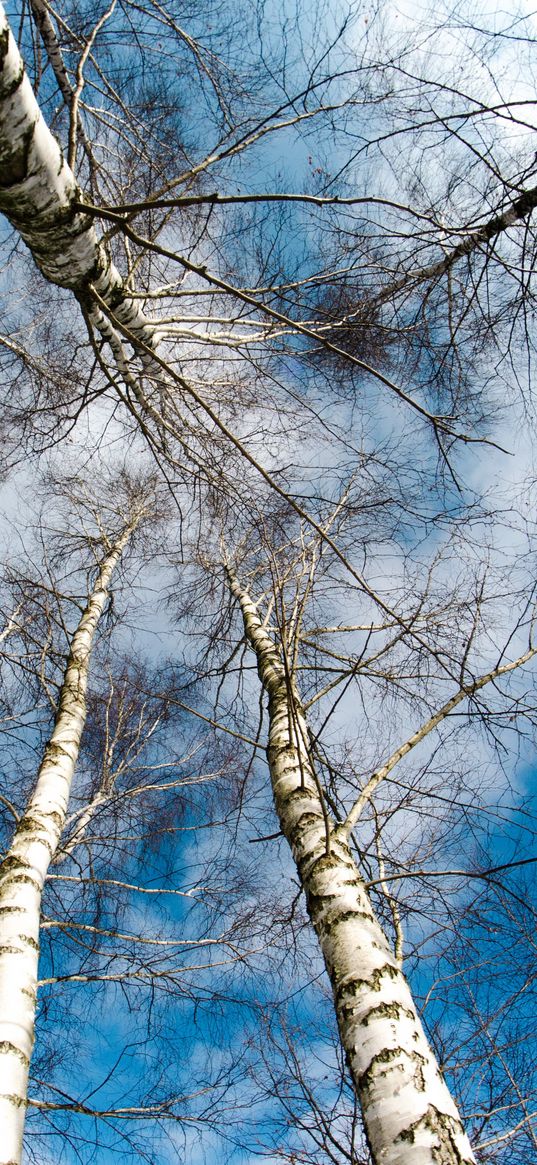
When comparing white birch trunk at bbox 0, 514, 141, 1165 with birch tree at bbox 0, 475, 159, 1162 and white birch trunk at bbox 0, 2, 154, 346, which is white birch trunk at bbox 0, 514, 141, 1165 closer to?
birch tree at bbox 0, 475, 159, 1162

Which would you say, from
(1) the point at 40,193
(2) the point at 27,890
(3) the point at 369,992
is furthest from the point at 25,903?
(1) the point at 40,193

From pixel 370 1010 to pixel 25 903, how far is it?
65.5 inches

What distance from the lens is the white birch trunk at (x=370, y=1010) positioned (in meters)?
1.64

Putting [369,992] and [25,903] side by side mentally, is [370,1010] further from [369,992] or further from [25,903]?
[25,903]

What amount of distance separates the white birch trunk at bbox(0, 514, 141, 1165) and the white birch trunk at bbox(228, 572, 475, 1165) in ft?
3.77

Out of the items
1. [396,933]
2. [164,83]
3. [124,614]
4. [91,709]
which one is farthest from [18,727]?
[164,83]

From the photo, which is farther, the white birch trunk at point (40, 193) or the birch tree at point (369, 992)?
the white birch trunk at point (40, 193)

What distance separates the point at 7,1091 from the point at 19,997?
33 centimetres

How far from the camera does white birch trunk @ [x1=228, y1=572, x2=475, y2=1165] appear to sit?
5.40 feet

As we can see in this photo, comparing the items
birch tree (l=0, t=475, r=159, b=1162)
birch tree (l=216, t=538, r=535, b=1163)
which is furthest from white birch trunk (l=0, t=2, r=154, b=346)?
birch tree (l=0, t=475, r=159, b=1162)

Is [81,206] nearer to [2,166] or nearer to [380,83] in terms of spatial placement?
[2,166]

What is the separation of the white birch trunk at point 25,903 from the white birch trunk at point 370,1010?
115 centimetres

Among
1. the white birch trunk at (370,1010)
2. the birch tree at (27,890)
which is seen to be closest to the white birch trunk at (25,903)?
the birch tree at (27,890)

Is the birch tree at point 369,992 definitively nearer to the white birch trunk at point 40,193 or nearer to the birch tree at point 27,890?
the birch tree at point 27,890
